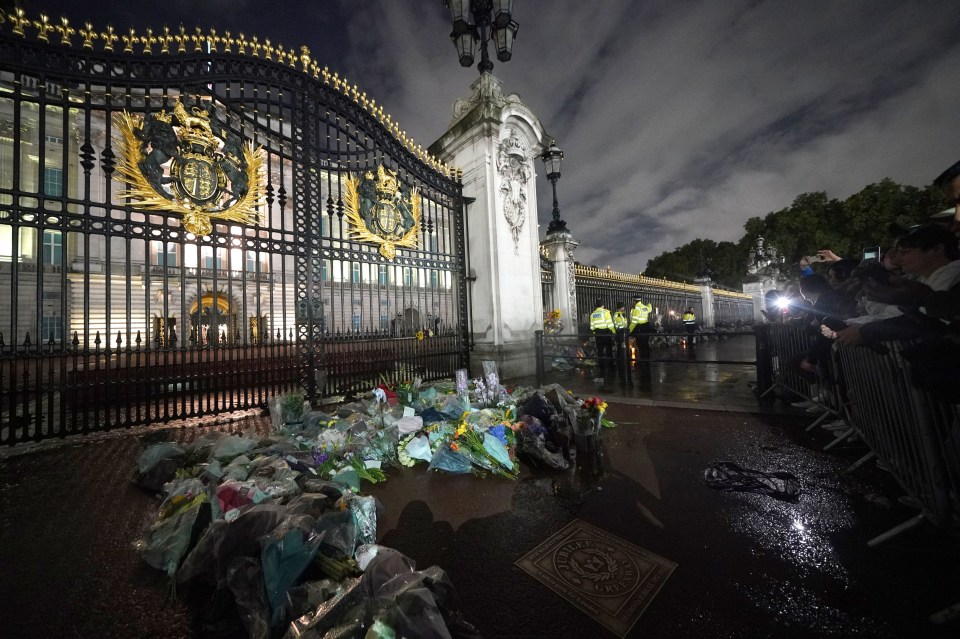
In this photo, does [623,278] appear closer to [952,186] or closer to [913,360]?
[952,186]

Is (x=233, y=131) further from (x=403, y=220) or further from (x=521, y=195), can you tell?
(x=521, y=195)

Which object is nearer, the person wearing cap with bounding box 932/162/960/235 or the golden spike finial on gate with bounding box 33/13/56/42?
the person wearing cap with bounding box 932/162/960/235

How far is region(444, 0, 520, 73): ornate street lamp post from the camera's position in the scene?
6898mm

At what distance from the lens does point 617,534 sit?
213 centimetres

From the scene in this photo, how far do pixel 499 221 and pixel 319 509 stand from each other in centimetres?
679

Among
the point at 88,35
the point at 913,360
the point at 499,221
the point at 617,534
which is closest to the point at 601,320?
the point at 499,221

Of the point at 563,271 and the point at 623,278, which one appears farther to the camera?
the point at 623,278

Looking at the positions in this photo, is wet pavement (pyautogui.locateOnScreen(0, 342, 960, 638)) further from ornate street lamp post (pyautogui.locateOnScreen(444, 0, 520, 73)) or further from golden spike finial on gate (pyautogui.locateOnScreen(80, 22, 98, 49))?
ornate street lamp post (pyautogui.locateOnScreen(444, 0, 520, 73))

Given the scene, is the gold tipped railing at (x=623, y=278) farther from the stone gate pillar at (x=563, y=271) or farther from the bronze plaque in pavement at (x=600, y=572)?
the bronze plaque in pavement at (x=600, y=572)

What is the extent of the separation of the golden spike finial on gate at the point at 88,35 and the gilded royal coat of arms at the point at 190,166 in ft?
2.73

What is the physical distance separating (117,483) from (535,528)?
12.4 ft

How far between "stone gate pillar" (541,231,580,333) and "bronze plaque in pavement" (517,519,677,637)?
9390 mm

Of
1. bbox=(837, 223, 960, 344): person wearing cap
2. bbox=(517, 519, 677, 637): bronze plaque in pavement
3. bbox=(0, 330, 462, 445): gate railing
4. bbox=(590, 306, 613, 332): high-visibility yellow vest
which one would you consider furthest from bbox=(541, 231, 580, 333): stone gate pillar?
bbox=(517, 519, 677, 637): bronze plaque in pavement

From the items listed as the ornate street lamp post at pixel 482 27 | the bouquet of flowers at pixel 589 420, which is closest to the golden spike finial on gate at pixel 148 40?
the ornate street lamp post at pixel 482 27
